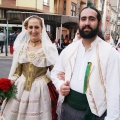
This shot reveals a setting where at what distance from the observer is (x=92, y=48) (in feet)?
7.98

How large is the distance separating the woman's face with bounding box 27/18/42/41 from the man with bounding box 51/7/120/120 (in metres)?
1.11

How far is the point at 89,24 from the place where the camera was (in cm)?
237

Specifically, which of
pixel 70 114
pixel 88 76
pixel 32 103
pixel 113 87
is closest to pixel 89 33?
pixel 88 76

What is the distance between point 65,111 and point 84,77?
440 mm

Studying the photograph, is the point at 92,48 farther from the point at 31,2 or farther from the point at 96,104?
the point at 31,2

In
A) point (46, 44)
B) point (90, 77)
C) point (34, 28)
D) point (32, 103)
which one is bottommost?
point (32, 103)

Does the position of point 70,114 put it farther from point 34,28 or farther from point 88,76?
point 34,28

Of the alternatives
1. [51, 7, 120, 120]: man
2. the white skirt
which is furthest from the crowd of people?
the white skirt

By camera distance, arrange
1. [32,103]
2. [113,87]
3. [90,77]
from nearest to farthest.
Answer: [113,87], [90,77], [32,103]

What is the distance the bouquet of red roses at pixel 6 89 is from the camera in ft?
11.1

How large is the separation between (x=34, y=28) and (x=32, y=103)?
905 millimetres

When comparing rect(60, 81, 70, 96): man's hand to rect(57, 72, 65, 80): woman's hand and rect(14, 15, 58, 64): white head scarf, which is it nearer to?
rect(57, 72, 65, 80): woman's hand

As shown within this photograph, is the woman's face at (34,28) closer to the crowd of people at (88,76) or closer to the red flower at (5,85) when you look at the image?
the red flower at (5,85)

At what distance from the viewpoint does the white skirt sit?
3.55 meters
